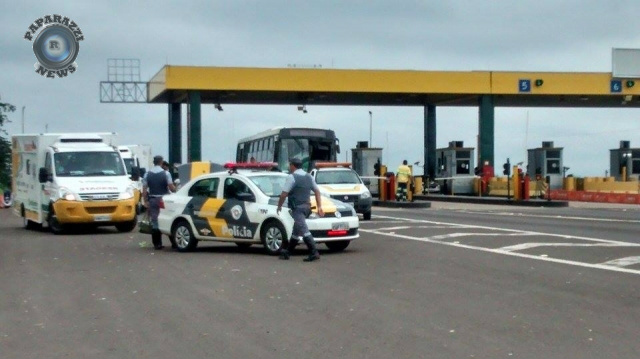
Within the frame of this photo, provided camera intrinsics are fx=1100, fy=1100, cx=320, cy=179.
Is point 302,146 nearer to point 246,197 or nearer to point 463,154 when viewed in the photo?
point 463,154

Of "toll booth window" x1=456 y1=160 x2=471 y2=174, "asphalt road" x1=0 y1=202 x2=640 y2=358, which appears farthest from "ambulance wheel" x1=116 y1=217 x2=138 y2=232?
"toll booth window" x1=456 y1=160 x2=471 y2=174

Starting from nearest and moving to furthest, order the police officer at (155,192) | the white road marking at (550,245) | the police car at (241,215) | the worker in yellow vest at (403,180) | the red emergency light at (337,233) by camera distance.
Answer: the police car at (241,215), the red emergency light at (337,233), the white road marking at (550,245), the police officer at (155,192), the worker in yellow vest at (403,180)

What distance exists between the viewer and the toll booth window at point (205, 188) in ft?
68.1

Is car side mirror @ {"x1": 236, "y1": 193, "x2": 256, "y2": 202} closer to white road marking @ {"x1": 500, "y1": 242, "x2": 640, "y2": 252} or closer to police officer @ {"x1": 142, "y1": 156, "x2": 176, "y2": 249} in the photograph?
police officer @ {"x1": 142, "y1": 156, "x2": 176, "y2": 249}

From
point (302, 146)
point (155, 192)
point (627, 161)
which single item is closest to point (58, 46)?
point (302, 146)

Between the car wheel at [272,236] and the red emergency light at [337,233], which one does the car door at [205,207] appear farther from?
the red emergency light at [337,233]

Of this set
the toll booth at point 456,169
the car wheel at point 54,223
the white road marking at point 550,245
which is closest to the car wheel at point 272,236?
the white road marking at point 550,245

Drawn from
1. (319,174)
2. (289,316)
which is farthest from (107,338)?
(319,174)

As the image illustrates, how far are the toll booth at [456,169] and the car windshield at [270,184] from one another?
39.0 m

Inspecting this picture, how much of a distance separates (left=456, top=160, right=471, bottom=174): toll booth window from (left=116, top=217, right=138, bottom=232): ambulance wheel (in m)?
34.9

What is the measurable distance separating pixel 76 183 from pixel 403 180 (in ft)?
60.9

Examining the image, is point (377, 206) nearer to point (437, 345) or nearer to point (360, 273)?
point (360, 273)

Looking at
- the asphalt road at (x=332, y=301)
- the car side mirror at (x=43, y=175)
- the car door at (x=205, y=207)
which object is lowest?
the asphalt road at (x=332, y=301)

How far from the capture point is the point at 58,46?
38656 mm
